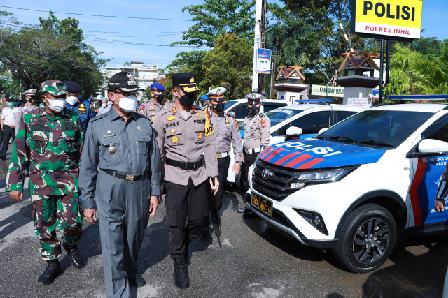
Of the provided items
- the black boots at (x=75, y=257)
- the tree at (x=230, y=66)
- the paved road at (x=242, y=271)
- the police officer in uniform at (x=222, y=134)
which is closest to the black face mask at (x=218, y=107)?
the police officer in uniform at (x=222, y=134)

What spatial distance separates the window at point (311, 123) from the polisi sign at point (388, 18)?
2829mm

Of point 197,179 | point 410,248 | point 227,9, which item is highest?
point 227,9

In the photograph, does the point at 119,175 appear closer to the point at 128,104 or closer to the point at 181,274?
the point at 128,104

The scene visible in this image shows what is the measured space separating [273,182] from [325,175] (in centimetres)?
60

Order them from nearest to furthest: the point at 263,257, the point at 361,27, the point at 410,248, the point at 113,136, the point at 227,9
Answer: the point at 113,136
the point at 263,257
the point at 410,248
the point at 361,27
the point at 227,9

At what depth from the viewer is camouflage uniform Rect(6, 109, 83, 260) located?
3600 millimetres

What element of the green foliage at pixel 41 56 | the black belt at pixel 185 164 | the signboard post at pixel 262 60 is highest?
the green foliage at pixel 41 56

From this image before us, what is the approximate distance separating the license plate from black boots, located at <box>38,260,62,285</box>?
83.4 inches

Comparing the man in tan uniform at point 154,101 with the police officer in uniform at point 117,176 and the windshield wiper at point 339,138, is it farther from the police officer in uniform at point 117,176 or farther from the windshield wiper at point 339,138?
the police officer in uniform at point 117,176

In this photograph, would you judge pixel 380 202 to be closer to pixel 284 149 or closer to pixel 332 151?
pixel 332 151

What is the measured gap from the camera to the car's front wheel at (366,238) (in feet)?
12.1

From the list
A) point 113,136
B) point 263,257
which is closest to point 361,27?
point 263,257

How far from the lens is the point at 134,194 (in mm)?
2979

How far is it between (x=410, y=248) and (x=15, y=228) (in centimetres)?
494
